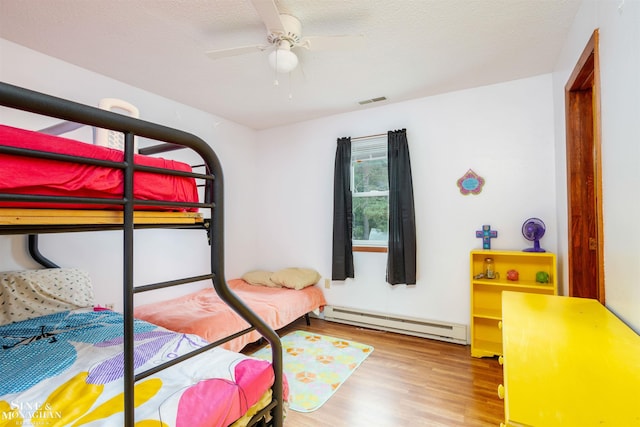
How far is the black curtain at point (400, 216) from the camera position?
294 centimetres

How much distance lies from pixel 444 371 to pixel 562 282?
1.15 meters

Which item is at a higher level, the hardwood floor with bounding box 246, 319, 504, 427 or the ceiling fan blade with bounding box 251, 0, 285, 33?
the ceiling fan blade with bounding box 251, 0, 285, 33

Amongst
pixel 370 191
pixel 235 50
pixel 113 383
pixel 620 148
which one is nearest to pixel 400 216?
pixel 370 191

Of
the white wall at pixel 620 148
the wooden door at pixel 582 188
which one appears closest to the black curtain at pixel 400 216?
the wooden door at pixel 582 188

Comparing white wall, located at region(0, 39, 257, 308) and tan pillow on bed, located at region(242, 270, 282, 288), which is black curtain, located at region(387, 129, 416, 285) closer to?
tan pillow on bed, located at region(242, 270, 282, 288)

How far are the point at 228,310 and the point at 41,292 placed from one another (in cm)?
120

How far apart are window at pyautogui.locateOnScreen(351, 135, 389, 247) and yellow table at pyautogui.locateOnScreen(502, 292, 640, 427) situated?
2.10m

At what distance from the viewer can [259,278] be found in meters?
3.50

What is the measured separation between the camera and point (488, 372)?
2.27 m

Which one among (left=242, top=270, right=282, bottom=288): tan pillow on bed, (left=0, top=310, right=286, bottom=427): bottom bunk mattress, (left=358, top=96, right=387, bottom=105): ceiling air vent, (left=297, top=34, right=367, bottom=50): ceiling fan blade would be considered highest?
(left=358, top=96, right=387, bottom=105): ceiling air vent

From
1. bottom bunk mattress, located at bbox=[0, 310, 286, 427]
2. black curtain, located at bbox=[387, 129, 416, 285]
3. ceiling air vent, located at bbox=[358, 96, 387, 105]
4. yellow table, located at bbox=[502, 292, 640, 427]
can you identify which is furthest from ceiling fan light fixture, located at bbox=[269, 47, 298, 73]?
yellow table, located at bbox=[502, 292, 640, 427]

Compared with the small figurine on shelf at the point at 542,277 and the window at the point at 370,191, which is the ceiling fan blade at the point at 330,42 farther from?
the small figurine on shelf at the point at 542,277

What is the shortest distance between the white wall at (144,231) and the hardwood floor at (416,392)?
3.98ft

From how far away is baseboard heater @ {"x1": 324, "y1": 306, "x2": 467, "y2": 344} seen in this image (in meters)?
2.80
